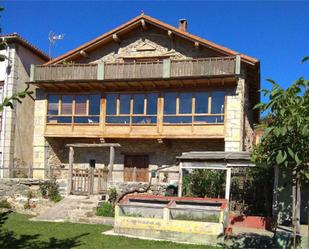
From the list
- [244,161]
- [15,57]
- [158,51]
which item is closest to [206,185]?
[244,161]

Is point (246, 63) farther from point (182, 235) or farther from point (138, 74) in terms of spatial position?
point (182, 235)

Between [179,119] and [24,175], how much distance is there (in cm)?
951

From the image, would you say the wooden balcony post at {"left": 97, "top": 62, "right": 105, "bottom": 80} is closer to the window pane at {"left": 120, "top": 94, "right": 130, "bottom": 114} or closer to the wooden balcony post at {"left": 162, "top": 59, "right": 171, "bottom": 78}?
the window pane at {"left": 120, "top": 94, "right": 130, "bottom": 114}

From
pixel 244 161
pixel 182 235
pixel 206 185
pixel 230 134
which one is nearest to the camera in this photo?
pixel 182 235

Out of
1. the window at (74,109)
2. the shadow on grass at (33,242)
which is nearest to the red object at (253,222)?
the shadow on grass at (33,242)

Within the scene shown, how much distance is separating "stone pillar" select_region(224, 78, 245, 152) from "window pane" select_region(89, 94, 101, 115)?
7.24 meters

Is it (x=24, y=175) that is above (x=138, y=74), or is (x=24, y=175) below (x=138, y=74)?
below

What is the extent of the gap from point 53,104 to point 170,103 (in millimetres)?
6972

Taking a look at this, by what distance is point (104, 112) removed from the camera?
914 inches

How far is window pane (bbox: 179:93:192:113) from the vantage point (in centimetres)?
2194

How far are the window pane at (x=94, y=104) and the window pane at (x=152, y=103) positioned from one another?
9.61ft

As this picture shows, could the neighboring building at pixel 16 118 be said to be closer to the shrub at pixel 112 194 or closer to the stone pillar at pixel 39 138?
the stone pillar at pixel 39 138

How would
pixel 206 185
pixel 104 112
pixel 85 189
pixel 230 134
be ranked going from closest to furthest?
pixel 206 185 → pixel 85 189 → pixel 230 134 → pixel 104 112

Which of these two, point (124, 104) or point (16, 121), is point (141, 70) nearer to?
point (124, 104)
